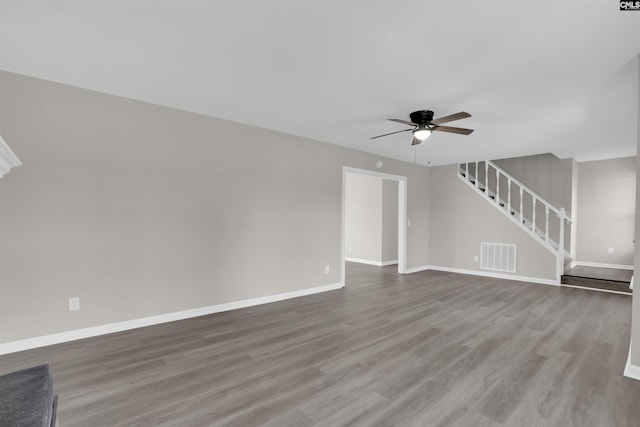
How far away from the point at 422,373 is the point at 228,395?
1.55 m

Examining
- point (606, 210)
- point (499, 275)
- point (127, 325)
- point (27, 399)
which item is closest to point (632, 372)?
point (27, 399)

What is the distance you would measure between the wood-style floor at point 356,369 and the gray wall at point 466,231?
5.90 feet

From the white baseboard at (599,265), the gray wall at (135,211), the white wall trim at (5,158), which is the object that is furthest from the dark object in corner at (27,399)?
the white baseboard at (599,265)

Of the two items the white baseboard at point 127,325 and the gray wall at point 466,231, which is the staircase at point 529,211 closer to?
the gray wall at point 466,231

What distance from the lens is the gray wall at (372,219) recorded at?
794 centimetres

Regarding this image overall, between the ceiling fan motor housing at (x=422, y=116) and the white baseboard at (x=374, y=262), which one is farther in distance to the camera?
the white baseboard at (x=374, y=262)

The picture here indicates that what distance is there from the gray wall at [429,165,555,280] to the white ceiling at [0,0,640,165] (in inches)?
110

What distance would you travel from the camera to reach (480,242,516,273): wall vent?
616 centimetres

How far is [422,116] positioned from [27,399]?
3.83 metres

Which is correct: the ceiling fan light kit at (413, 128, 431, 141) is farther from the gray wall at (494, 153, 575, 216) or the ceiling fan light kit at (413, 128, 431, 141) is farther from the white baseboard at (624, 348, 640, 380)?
the gray wall at (494, 153, 575, 216)

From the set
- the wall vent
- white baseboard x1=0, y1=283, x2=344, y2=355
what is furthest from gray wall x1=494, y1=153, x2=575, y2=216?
white baseboard x1=0, y1=283, x2=344, y2=355

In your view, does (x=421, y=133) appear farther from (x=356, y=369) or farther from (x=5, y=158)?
(x=5, y=158)

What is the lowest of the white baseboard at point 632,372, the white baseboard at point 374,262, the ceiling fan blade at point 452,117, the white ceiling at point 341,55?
the white baseboard at point 374,262

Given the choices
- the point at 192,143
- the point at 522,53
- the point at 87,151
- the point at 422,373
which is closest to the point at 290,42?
the point at 522,53
